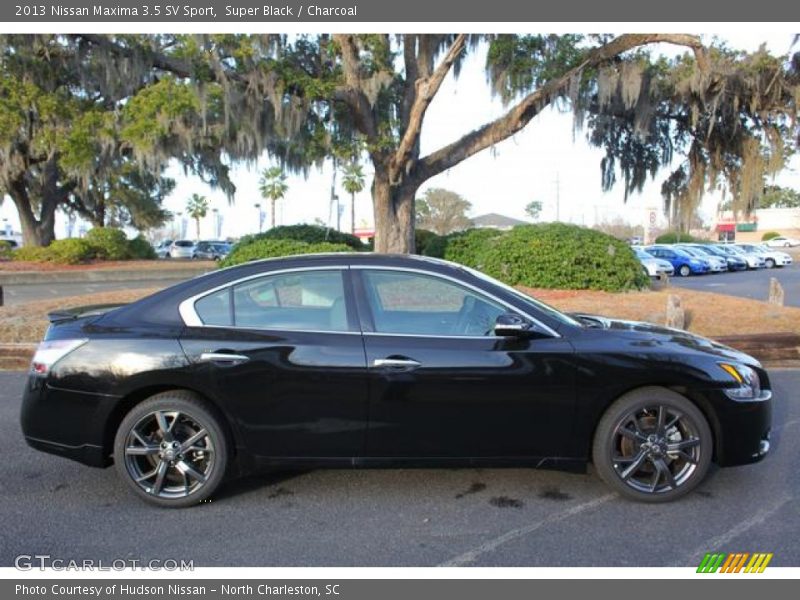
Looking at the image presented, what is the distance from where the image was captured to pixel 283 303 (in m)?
3.99

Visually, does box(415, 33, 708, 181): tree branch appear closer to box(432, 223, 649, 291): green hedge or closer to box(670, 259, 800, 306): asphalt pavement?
box(432, 223, 649, 291): green hedge

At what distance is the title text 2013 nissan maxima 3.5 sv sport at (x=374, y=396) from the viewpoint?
3.73m

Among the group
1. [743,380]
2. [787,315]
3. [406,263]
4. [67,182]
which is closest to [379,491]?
[406,263]

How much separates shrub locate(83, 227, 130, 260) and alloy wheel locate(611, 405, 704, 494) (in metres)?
28.3

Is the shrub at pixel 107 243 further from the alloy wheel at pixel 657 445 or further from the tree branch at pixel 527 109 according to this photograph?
the alloy wheel at pixel 657 445

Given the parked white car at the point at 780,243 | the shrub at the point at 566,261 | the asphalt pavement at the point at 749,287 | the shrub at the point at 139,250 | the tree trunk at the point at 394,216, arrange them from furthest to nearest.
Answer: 1. the parked white car at the point at 780,243
2. the shrub at the point at 139,250
3. the asphalt pavement at the point at 749,287
4. the tree trunk at the point at 394,216
5. the shrub at the point at 566,261

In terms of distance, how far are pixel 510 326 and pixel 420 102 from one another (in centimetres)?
1118

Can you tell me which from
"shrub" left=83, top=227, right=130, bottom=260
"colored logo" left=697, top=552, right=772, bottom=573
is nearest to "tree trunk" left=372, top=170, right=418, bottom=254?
"colored logo" left=697, top=552, right=772, bottom=573

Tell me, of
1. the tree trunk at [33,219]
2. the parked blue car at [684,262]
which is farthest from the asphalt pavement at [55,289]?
the parked blue car at [684,262]

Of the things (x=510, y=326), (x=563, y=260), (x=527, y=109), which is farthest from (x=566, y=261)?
(x=510, y=326)

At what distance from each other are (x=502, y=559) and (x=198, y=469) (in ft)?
6.25

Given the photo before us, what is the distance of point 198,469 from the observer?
3.87 metres

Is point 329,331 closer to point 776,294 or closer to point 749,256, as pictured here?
point 776,294

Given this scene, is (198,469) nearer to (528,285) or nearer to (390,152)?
(528,285)
